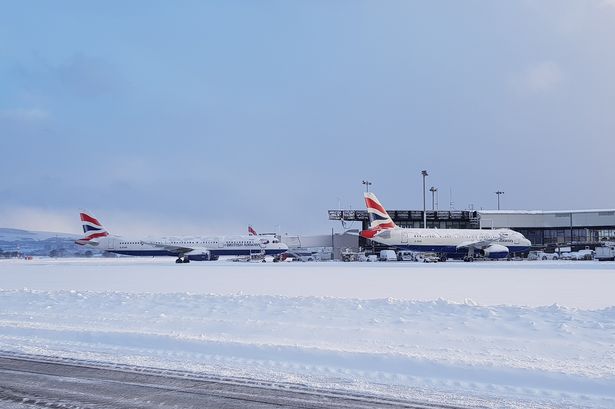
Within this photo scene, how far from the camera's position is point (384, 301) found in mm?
18312

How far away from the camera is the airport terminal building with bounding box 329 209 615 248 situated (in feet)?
316

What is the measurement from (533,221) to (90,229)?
2847 inches

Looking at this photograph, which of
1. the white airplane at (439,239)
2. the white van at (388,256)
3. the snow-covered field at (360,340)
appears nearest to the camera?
the snow-covered field at (360,340)

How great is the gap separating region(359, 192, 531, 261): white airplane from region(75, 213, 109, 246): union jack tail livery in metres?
34.8

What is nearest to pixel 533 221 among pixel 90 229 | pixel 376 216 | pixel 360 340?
pixel 376 216

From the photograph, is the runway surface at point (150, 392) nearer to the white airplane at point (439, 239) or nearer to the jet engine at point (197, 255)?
the white airplane at point (439, 239)

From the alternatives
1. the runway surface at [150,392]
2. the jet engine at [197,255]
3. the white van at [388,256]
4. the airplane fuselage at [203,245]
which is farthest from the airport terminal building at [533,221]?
the runway surface at [150,392]

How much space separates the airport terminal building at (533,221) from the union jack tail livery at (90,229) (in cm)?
3665

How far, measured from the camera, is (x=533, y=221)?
325 feet

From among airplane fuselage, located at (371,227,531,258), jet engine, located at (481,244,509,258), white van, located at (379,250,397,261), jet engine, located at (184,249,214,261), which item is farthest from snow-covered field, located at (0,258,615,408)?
white van, located at (379,250,397,261)

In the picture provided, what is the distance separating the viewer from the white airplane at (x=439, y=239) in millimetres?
67000

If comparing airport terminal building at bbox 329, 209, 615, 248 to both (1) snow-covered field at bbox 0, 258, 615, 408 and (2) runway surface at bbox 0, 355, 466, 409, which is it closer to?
(1) snow-covered field at bbox 0, 258, 615, 408

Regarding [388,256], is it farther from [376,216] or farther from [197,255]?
[197,255]

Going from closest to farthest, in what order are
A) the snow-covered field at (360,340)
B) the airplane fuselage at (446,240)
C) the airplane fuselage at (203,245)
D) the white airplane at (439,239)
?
the snow-covered field at (360,340)
the airplane fuselage at (446,240)
the white airplane at (439,239)
the airplane fuselage at (203,245)
